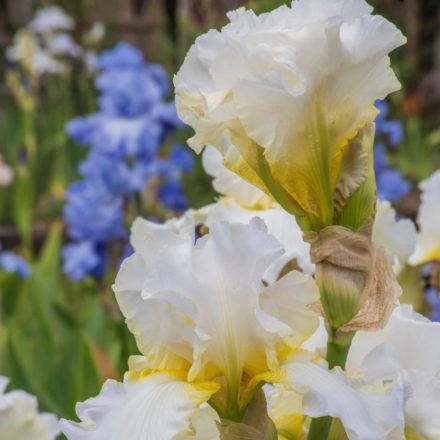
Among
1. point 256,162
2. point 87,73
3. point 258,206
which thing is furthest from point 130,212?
point 87,73

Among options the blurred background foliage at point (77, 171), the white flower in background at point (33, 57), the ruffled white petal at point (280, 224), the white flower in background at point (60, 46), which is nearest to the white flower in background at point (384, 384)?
the ruffled white petal at point (280, 224)

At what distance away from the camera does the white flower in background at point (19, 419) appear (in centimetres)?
78

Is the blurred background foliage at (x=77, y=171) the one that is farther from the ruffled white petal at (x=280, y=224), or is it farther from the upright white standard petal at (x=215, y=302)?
the upright white standard petal at (x=215, y=302)

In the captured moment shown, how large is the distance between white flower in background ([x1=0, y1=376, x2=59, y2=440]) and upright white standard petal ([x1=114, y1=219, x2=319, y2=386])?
257 mm

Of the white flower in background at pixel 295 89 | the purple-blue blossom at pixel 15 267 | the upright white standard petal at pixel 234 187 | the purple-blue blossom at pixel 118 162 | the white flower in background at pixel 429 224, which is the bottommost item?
the purple-blue blossom at pixel 15 267

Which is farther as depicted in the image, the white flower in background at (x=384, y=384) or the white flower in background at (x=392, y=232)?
the white flower in background at (x=392, y=232)

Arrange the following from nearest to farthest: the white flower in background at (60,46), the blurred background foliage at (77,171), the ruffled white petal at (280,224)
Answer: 1. the ruffled white petal at (280,224)
2. the blurred background foliage at (77,171)
3. the white flower in background at (60,46)

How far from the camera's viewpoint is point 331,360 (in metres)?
0.56

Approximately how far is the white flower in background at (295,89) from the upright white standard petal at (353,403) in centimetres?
9

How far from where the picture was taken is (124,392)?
530mm

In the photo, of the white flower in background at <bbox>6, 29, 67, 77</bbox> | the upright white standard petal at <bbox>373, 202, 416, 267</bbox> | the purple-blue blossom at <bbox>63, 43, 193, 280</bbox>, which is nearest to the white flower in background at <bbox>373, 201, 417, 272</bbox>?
the upright white standard petal at <bbox>373, 202, 416, 267</bbox>

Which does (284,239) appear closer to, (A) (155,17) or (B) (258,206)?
(B) (258,206)

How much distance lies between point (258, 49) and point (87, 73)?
537 cm

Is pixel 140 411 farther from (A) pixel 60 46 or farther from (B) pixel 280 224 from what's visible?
(A) pixel 60 46
